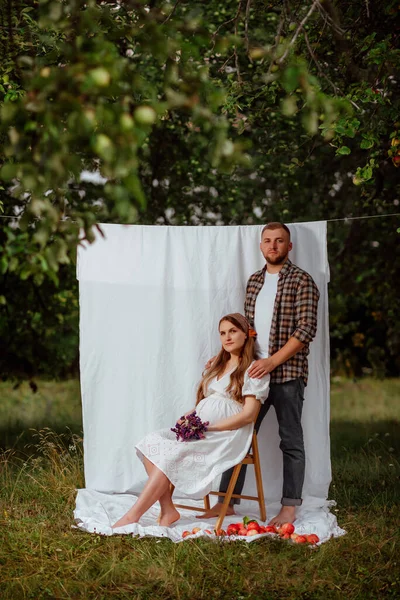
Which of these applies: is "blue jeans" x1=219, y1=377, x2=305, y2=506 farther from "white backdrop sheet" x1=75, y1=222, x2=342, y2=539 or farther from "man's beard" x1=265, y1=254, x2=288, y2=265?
"man's beard" x1=265, y1=254, x2=288, y2=265

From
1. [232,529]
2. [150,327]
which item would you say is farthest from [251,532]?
[150,327]

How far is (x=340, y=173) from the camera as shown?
267 inches

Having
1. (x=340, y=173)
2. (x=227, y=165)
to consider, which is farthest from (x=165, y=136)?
(x=227, y=165)

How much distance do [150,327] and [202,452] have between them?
0.94 meters

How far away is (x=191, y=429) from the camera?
12.7ft

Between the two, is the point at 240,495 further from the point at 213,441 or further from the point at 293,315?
the point at 293,315

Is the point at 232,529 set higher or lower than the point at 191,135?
lower

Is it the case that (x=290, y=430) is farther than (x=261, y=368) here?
Yes

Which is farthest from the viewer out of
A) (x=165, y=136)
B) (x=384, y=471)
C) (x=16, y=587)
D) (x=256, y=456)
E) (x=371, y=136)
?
(x=165, y=136)

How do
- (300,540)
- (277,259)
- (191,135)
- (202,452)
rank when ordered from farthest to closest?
(191,135) → (277,259) → (202,452) → (300,540)

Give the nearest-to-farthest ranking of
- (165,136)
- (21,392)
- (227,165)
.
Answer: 1. (227,165)
2. (165,136)
3. (21,392)

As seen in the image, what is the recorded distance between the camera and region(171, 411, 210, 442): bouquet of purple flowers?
385cm

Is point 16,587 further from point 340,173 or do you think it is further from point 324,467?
point 340,173

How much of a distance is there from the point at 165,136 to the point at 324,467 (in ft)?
11.0
